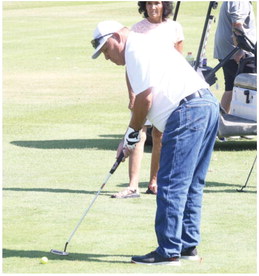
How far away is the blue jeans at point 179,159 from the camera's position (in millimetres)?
7543

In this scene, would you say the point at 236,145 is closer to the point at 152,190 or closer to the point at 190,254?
the point at 152,190

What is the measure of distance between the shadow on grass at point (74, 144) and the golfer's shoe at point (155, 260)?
18.3 ft

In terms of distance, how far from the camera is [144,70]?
7.45 meters

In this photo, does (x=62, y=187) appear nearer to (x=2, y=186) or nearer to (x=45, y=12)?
(x=2, y=186)

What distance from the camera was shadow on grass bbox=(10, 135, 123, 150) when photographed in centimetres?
1341

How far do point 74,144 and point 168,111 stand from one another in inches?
242

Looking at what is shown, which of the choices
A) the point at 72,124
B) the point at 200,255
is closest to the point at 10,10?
the point at 72,124

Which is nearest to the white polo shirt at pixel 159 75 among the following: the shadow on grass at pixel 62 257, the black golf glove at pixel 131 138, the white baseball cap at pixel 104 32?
the white baseball cap at pixel 104 32

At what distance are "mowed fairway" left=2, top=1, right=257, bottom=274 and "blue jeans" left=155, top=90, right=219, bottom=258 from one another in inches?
10.4

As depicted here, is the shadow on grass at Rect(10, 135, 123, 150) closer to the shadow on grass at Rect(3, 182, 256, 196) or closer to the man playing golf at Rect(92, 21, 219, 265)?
the shadow on grass at Rect(3, 182, 256, 196)

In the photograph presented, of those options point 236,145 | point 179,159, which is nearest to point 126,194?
point 179,159

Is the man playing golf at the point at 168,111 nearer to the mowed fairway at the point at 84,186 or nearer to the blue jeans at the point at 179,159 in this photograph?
the blue jeans at the point at 179,159

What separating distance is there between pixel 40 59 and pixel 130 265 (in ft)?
57.4

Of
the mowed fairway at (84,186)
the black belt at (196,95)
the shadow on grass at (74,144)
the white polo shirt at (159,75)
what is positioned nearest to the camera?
the white polo shirt at (159,75)
